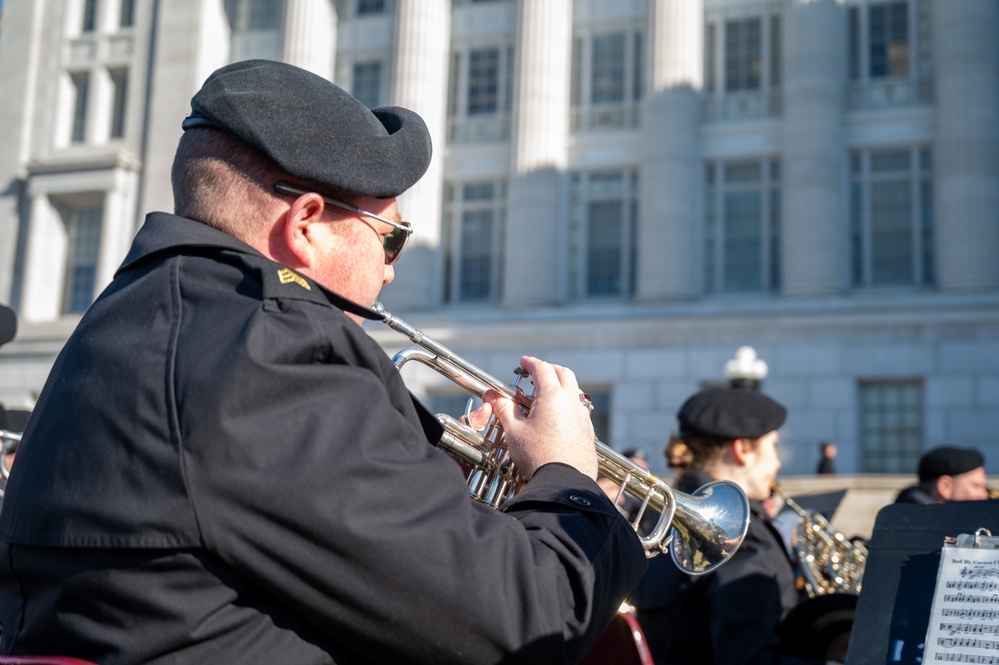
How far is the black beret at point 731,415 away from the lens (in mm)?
5426

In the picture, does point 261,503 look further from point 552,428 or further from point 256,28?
point 256,28

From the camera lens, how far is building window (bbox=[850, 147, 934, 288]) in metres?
25.2

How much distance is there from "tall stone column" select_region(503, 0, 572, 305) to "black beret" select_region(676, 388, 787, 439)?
21080 mm

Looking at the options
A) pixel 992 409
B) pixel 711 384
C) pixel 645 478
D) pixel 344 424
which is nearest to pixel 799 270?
pixel 711 384

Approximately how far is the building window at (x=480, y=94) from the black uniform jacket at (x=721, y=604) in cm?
2424

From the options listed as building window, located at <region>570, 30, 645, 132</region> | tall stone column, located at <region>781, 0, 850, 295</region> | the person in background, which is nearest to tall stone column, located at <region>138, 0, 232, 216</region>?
building window, located at <region>570, 30, 645, 132</region>

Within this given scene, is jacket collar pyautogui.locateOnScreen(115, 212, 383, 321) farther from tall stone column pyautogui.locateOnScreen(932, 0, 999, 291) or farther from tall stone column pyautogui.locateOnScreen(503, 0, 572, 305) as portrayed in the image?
tall stone column pyautogui.locateOnScreen(503, 0, 572, 305)

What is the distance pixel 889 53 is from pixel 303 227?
26.3 meters

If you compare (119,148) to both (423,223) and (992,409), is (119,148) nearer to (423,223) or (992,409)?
(423,223)

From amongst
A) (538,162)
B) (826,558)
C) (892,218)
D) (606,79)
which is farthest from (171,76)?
(826,558)

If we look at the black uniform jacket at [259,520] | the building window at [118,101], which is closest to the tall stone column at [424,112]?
the building window at [118,101]

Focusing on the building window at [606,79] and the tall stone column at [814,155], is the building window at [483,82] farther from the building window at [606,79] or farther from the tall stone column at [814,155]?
the tall stone column at [814,155]

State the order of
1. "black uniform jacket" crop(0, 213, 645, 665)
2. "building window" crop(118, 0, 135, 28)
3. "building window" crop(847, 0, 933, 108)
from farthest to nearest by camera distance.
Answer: "building window" crop(118, 0, 135, 28)
"building window" crop(847, 0, 933, 108)
"black uniform jacket" crop(0, 213, 645, 665)

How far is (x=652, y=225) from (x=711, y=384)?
158 inches
